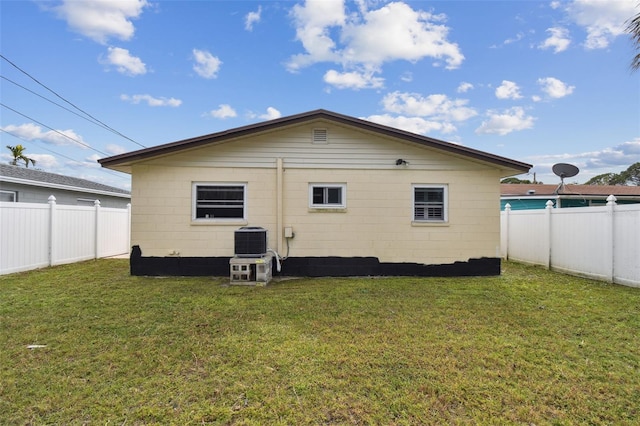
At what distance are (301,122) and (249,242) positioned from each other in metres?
3.13

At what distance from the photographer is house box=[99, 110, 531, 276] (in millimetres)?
7734

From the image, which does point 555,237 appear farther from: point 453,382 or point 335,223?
point 453,382

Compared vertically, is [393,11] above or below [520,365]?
above

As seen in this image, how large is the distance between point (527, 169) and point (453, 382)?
7011mm

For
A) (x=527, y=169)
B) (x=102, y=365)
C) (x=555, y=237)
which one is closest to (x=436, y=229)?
(x=527, y=169)

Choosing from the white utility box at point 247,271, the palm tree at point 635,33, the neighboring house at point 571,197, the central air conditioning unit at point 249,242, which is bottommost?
the white utility box at point 247,271

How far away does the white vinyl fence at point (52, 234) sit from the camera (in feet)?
25.1

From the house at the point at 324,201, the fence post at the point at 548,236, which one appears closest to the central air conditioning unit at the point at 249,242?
the house at the point at 324,201

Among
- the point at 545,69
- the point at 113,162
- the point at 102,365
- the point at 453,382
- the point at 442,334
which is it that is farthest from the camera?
the point at 545,69

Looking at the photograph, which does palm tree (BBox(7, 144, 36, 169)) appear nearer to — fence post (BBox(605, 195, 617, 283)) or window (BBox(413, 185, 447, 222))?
window (BBox(413, 185, 447, 222))

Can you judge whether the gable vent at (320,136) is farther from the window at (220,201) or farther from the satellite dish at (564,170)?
the satellite dish at (564,170)

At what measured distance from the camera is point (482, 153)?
305 inches

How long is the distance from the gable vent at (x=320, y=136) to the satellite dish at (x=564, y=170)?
11600 mm

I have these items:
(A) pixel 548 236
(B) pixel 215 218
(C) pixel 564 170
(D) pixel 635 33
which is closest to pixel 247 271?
(B) pixel 215 218
